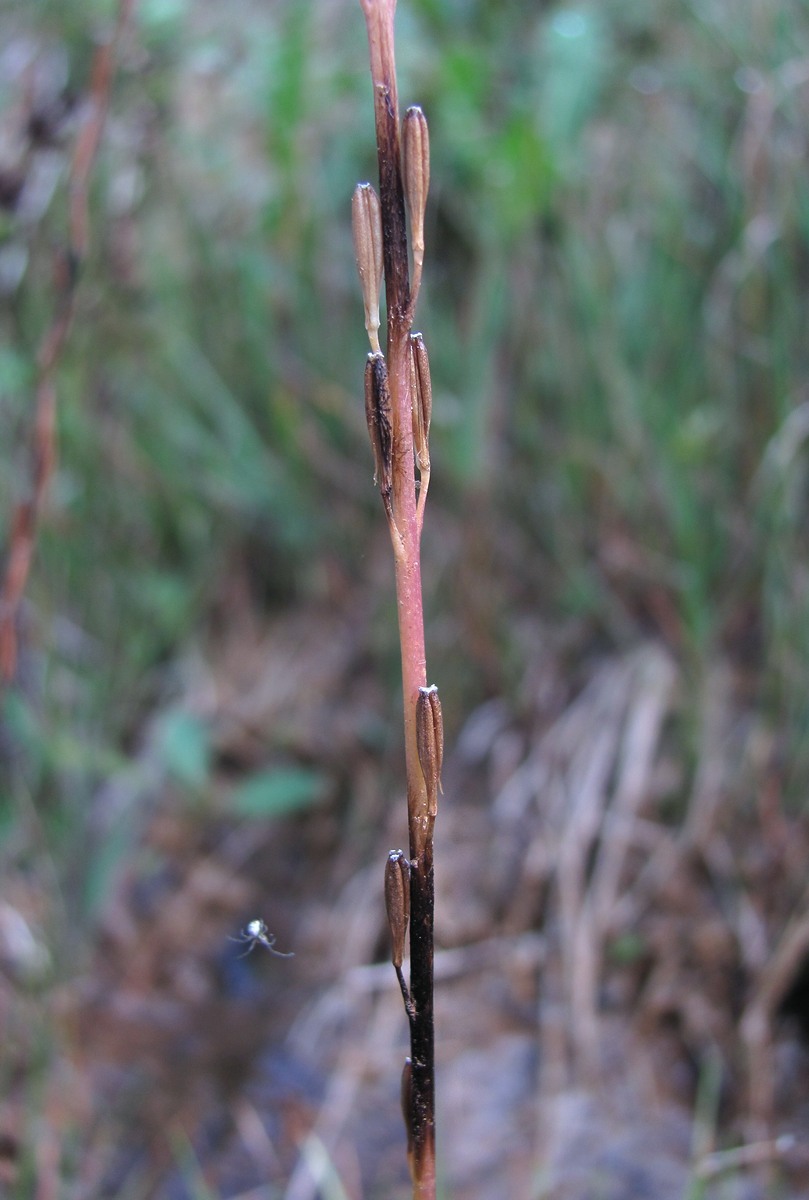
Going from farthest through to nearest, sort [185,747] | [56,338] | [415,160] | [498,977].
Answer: [185,747]
[498,977]
[56,338]
[415,160]

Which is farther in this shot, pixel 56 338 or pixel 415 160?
pixel 56 338

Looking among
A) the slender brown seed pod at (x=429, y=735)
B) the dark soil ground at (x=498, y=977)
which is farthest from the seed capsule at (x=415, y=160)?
the dark soil ground at (x=498, y=977)

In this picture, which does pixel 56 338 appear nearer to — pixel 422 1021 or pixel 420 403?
pixel 420 403

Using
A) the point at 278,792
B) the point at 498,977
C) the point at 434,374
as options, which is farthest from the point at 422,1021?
the point at 434,374

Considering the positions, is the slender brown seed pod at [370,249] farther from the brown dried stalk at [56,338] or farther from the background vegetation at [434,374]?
the background vegetation at [434,374]

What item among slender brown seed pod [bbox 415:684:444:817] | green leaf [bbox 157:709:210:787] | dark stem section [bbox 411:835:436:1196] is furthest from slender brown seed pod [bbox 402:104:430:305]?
green leaf [bbox 157:709:210:787]

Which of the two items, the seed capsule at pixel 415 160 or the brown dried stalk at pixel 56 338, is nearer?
the seed capsule at pixel 415 160

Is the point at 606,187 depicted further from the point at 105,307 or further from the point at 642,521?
the point at 105,307
